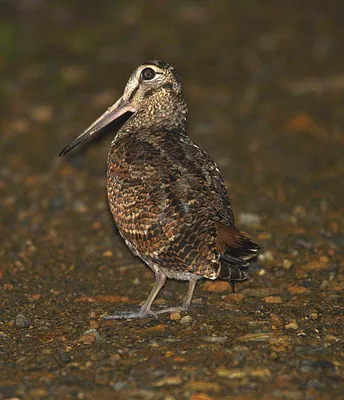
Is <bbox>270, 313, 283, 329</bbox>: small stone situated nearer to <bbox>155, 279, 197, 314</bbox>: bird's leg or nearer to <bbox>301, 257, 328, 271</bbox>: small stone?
<bbox>155, 279, 197, 314</bbox>: bird's leg

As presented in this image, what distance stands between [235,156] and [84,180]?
1.90 metres

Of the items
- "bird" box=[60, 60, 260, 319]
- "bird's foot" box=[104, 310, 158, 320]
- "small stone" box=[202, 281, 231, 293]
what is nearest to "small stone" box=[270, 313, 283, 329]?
"bird" box=[60, 60, 260, 319]

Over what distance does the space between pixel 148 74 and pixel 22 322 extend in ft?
8.06

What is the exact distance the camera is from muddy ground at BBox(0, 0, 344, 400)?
559 cm

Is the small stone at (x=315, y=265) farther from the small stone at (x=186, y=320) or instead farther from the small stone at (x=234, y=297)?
the small stone at (x=186, y=320)

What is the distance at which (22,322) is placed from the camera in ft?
21.6

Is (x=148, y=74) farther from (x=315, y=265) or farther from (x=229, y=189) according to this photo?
(x=229, y=189)

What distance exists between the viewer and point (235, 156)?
407 inches

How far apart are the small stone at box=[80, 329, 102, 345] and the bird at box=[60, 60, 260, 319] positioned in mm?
392

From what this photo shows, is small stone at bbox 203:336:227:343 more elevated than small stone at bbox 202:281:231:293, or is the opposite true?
small stone at bbox 202:281:231:293

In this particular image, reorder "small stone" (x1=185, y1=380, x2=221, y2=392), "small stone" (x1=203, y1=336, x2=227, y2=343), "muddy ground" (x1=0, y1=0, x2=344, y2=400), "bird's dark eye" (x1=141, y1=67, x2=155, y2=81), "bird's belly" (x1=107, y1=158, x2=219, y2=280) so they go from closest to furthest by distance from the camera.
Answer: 1. "small stone" (x1=185, y1=380, x2=221, y2=392)
2. "muddy ground" (x1=0, y1=0, x2=344, y2=400)
3. "small stone" (x1=203, y1=336, x2=227, y2=343)
4. "bird's belly" (x1=107, y1=158, x2=219, y2=280)
5. "bird's dark eye" (x1=141, y1=67, x2=155, y2=81)

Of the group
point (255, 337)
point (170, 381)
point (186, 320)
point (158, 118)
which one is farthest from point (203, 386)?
point (158, 118)

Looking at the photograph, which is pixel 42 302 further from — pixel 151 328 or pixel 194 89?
pixel 194 89

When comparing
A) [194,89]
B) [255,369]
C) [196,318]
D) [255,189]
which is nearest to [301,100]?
[194,89]
